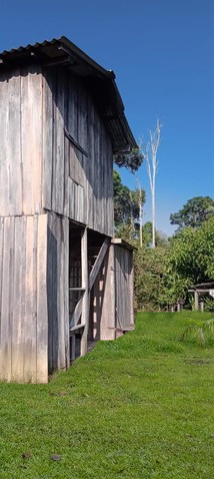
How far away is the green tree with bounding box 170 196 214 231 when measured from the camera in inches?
1747

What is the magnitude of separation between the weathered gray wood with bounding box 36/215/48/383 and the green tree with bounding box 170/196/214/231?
37795 millimetres

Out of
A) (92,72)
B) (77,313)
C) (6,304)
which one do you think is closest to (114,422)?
(6,304)

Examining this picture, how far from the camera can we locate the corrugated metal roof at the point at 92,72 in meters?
6.57

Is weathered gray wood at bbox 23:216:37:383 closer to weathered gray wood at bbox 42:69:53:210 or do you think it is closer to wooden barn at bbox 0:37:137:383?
wooden barn at bbox 0:37:137:383

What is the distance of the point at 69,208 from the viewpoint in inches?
306

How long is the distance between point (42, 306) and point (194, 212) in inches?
1676

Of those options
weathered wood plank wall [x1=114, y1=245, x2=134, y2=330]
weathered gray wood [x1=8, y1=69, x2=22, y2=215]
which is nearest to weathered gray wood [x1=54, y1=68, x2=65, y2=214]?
weathered gray wood [x1=8, y1=69, x2=22, y2=215]

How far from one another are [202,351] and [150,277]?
9780mm

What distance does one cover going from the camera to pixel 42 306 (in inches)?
249

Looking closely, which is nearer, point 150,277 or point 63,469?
point 63,469

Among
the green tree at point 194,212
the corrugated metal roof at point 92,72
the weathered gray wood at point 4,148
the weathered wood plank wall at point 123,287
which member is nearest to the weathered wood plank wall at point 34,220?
the weathered gray wood at point 4,148

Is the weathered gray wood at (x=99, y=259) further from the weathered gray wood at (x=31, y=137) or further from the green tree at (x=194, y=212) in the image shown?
the green tree at (x=194, y=212)

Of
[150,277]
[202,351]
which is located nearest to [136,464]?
[202,351]

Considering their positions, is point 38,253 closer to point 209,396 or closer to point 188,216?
point 209,396
